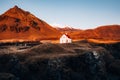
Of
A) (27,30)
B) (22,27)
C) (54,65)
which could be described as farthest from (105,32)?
(54,65)

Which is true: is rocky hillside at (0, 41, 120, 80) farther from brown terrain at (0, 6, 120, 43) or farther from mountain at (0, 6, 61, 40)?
mountain at (0, 6, 61, 40)

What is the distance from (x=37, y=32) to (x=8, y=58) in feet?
214

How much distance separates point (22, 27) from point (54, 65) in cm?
6764

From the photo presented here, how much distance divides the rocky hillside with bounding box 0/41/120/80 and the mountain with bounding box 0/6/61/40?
50063 millimetres

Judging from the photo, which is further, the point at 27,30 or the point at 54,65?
the point at 27,30

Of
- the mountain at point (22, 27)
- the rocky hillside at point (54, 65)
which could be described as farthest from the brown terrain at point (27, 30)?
the rocky hillside at point (54, 65)

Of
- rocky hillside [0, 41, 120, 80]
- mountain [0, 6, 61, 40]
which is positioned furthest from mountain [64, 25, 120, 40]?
rocky hillside [0, 41, 120, 80]

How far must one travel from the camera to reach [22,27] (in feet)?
397

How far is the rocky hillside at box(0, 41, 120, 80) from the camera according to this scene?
5447cm

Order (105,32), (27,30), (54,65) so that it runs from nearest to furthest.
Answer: (54,65) < (27,30) < (105,32)

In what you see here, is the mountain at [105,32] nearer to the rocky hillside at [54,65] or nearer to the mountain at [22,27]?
the mountain at [22,27]

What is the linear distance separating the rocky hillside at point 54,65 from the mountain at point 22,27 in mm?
50063

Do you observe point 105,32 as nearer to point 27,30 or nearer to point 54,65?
point 27,30

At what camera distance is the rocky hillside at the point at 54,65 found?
54469mm
